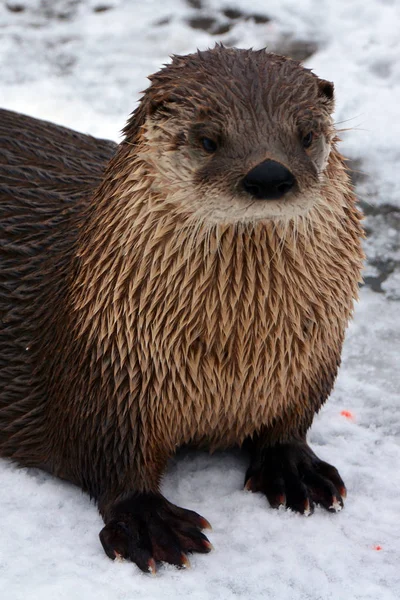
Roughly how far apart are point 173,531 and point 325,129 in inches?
33.9

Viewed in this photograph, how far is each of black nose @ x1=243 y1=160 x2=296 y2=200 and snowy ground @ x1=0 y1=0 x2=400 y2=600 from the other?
0.70m

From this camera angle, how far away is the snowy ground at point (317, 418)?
6.74ft

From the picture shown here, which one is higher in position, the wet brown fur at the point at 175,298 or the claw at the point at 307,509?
the wet brown fur at the point at 175,298

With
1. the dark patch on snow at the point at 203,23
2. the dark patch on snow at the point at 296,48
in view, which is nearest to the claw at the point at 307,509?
the dark patch on snow at the point at 296,48

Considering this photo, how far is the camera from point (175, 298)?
210cm

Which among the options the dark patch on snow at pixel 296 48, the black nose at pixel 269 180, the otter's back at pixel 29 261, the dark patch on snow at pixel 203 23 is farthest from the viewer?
the dark patch on snow at pixel 203 23

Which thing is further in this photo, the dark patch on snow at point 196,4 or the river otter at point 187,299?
the dark patch on snow at point 196,4

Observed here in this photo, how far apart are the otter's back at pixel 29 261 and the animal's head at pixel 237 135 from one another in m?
0.45

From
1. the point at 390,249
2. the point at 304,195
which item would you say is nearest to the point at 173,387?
the point at 304,195

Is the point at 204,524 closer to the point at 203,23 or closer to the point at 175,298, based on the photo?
the point at 175,298

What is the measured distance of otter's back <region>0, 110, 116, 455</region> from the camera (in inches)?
95.2

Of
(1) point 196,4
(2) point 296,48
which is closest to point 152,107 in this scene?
(2) point 296,48

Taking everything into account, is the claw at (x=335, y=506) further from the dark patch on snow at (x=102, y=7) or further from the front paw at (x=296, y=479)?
the dark patch on snow at (x=102, y=7)

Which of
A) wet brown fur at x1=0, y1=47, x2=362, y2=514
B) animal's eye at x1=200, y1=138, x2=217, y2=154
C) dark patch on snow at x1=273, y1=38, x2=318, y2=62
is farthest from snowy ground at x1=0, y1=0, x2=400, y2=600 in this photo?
animal's eye at x1=200, y1=138, x2=217, y2=154
